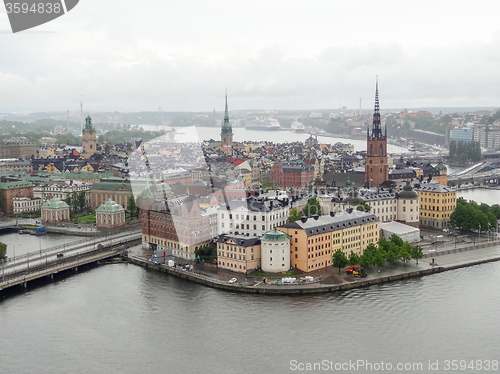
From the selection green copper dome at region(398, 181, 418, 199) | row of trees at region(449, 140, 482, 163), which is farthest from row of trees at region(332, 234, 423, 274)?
row of trees at region(449, 140, 482, 163)

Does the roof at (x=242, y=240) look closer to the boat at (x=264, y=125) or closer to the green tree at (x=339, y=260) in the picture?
the green tree at (x=339, y=260)

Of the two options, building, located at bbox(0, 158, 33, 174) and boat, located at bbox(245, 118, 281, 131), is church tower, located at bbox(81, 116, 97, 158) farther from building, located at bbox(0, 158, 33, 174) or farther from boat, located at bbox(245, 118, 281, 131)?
boat, located at bbox(245, 118, 281, 131)

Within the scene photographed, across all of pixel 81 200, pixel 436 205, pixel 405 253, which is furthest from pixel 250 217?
pixel 81 200

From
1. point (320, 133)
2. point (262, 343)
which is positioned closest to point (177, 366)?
point (262, 343)

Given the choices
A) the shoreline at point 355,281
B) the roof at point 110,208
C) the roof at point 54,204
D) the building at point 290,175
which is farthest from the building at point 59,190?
the shoreline at point 355,281

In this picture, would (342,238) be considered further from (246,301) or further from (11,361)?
(11,361)

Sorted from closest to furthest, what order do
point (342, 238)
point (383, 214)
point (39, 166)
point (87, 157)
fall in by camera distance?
point (342, 238) → point (383, 214) → point (39, 166) → point (87, 157)
